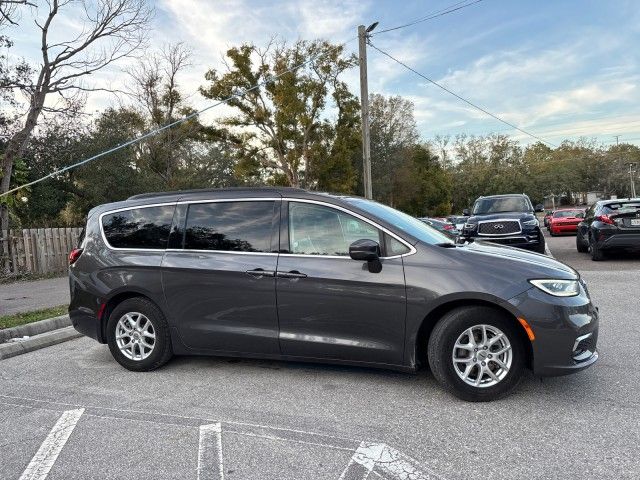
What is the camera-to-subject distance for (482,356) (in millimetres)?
3848

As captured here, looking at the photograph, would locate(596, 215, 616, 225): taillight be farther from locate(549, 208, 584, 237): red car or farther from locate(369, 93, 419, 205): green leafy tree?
locate(369, 93, 419, 205): green leafy tree

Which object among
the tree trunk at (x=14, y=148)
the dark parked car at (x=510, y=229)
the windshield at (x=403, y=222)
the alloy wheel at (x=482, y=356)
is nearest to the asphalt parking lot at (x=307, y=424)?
the alloy wheel at (x=482, y=356)

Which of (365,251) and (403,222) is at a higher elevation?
(403,222)

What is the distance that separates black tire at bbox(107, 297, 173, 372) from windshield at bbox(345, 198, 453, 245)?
2150 mm

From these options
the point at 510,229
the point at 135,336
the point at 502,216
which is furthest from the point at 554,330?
the point at 502,216

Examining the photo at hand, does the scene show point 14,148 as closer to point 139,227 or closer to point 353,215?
point 139,227

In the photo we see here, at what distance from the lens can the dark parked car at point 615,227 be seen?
1138 centimetres

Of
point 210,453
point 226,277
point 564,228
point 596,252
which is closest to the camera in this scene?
point 210,453

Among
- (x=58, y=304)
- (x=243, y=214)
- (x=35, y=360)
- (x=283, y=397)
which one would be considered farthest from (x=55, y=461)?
(x=58, y=304)

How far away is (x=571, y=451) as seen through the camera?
3.07 meters

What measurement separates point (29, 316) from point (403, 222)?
5.92m

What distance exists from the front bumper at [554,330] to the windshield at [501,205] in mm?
10237

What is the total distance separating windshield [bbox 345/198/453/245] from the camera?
4.26 metres

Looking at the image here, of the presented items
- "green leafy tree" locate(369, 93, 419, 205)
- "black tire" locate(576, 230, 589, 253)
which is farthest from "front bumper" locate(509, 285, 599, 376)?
"green leafy tree" locate(369, 93, 419, 205)
